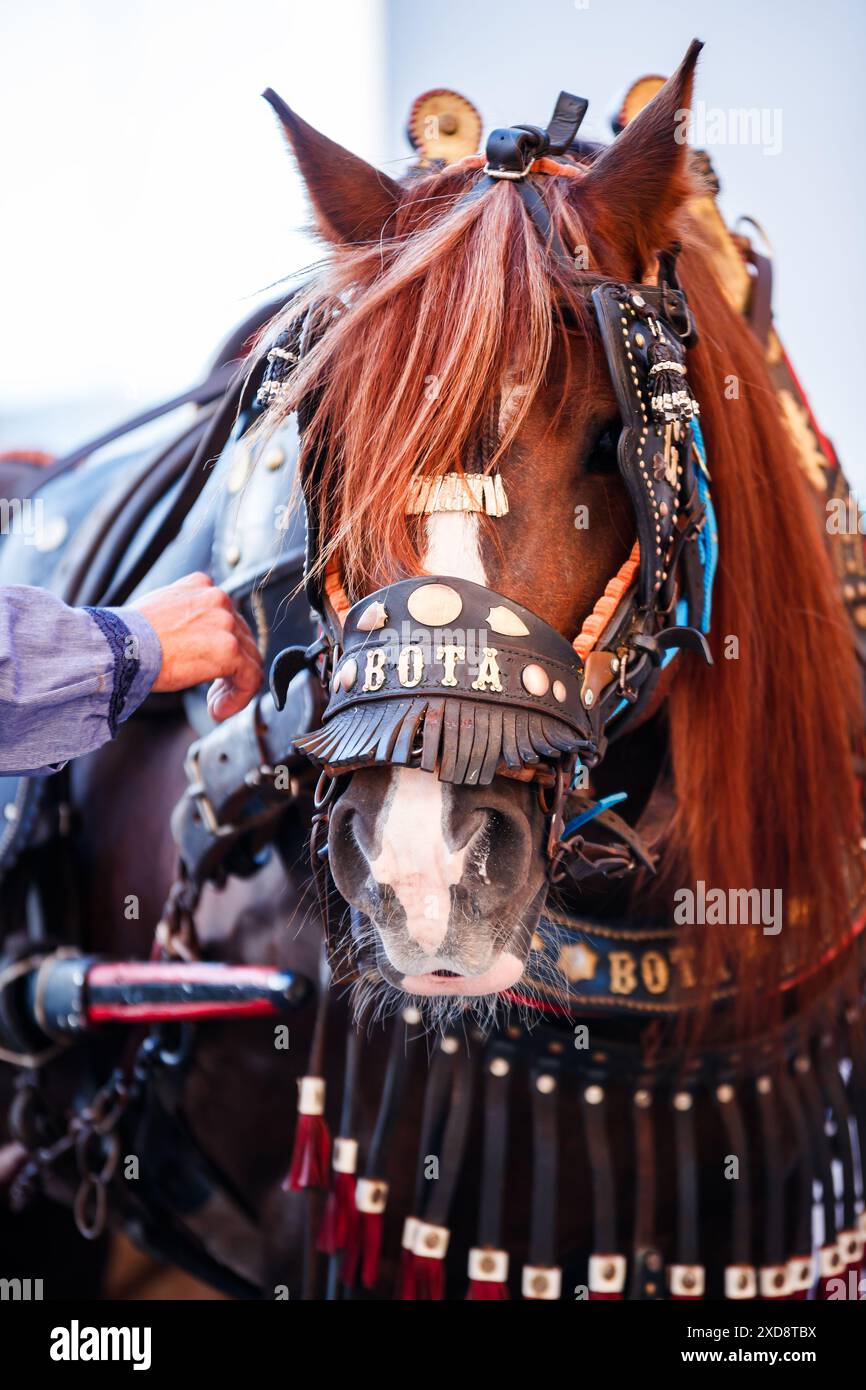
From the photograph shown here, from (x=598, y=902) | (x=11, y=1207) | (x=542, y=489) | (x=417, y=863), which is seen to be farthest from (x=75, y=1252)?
(x=542, y=489)

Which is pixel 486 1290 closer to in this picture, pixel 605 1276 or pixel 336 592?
pixel 605 1276

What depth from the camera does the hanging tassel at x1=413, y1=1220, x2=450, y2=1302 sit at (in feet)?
4.28

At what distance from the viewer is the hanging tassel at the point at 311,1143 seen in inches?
52.2

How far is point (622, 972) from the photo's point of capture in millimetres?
1295

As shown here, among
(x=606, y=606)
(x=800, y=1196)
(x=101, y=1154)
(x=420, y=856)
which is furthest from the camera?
(x=101, y=1154)

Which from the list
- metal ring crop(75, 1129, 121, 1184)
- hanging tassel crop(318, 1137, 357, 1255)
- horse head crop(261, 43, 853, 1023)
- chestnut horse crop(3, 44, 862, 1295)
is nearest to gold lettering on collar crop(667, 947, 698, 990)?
chestnut horse crop(3, 44, 862, 1295)

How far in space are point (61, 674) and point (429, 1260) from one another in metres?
0.72

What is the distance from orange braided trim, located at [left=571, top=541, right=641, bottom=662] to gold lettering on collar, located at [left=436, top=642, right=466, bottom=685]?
119 millimetres

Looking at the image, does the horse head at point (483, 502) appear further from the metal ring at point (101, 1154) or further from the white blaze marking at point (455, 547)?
the metal ring at point (101, 1154)

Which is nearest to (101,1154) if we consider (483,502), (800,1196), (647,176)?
(800,1196)

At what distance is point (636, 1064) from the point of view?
4.36ft

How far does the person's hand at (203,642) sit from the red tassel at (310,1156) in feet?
1.49
